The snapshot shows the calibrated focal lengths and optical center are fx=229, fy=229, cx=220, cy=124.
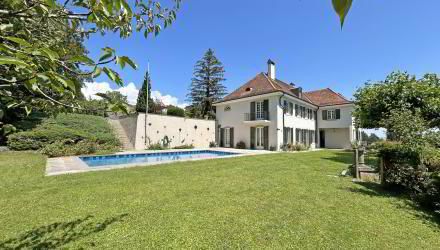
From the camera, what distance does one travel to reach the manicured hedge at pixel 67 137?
1427cm

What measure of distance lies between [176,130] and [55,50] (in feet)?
71.7

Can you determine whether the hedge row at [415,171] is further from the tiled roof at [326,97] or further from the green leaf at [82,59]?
the tiled roof at [326,97]

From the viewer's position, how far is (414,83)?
42.2ft

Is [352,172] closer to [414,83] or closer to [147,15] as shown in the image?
[414,83]

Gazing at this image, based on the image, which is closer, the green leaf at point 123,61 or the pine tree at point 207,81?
the green leaf at point 123,61

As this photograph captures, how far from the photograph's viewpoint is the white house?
22533 millimetres

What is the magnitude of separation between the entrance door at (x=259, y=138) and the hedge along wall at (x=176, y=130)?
17.8 ft

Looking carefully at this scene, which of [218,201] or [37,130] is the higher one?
[37,130]

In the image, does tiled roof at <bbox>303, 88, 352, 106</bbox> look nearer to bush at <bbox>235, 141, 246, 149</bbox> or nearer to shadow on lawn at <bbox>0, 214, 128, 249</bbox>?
bush at <bbox>235, 141, 246, 149</bbox>

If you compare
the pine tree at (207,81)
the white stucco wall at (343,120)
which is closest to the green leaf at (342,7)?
the white stucco wall at (343,120)

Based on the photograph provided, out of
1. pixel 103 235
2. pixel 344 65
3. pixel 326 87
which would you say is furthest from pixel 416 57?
pixel 326 87

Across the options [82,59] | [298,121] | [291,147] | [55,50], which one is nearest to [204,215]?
[55,50]

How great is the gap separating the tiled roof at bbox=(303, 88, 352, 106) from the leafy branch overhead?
29.3m

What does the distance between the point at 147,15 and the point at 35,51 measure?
61.2 inches
